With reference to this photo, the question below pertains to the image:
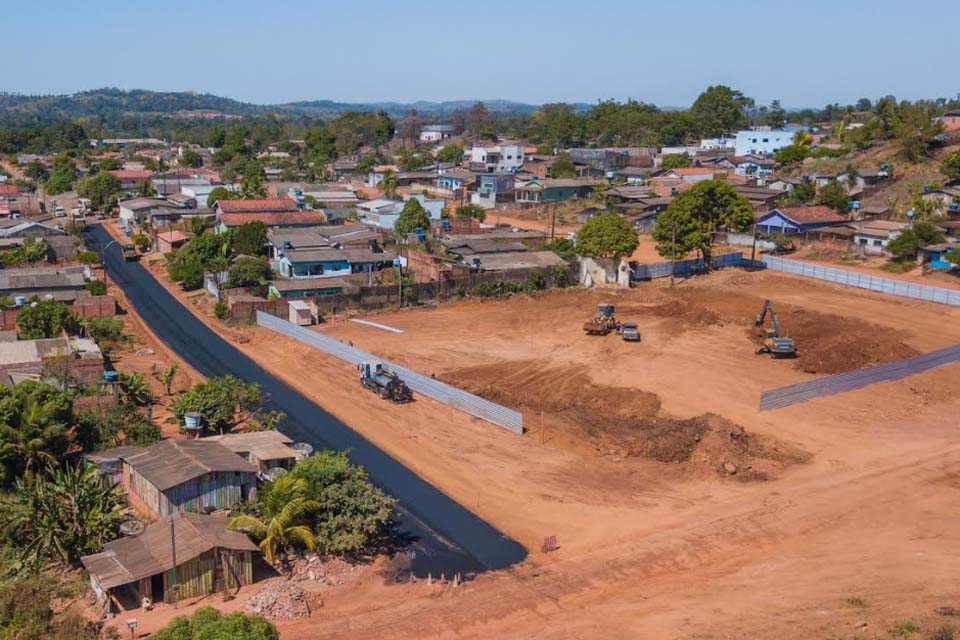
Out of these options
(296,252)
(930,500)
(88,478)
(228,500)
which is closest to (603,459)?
(930,500)

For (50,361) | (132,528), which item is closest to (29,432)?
(132,528)

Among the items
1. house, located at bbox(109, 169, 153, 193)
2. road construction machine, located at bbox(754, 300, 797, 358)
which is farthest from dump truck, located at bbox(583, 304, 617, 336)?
house, located at bbox(109, 169, 153, 193)

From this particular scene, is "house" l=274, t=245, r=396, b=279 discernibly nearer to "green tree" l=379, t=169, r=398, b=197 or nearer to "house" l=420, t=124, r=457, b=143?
"green tree" l=379, t=169, r=398, b=197

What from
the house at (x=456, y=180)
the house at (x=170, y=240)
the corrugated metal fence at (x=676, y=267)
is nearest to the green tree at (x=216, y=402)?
the corrugated metal fence at (x=676, y=267)

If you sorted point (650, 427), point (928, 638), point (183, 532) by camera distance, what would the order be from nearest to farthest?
Answer: point (928, 638) < point (183, 532) < point (650, 427)

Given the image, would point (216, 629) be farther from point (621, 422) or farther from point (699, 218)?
point (699, 218)

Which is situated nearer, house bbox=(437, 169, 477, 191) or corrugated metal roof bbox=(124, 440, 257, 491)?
corrugated metal roof bbox=(124, 440, 257, 491)

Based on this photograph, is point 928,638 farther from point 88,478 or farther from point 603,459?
point 88,478
